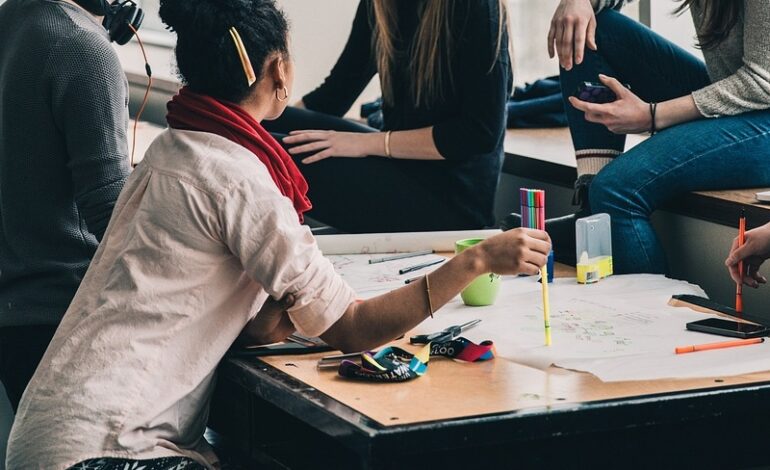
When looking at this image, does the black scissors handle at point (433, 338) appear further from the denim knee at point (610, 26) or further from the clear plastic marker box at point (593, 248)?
the denim knee at point (610, 26)

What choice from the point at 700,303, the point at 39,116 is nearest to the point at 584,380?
the point at 700,303

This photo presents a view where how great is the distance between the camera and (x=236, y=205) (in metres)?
1.39

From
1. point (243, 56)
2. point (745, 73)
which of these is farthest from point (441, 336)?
point (745, 73)

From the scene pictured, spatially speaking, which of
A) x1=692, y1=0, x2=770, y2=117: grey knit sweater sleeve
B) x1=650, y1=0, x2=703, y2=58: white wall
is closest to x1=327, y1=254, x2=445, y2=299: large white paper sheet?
x1=692, y1=0, x2=770, y2=117: grey knit sweater sleeve

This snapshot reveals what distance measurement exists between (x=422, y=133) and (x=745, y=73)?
70 cm

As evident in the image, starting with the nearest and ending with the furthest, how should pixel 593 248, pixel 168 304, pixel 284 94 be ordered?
pixel 168 304 < pixel 284 94 < pixel 593 248

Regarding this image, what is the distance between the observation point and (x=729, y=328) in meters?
1.55

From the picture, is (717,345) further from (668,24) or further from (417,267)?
(668,24)

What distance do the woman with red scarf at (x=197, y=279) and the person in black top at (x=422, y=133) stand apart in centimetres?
90

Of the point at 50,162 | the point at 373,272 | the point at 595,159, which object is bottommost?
the point at 373,272

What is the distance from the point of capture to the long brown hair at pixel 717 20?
208 cm

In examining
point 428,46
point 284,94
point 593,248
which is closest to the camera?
point 284,94

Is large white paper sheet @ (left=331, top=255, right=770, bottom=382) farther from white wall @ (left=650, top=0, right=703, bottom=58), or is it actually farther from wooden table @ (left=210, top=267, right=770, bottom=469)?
white wall @ (left=650, top=0, right=703, bottom=58)

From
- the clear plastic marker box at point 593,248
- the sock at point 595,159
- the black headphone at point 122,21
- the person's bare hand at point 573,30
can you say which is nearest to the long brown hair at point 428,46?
the person's bare hand at point 573,30
